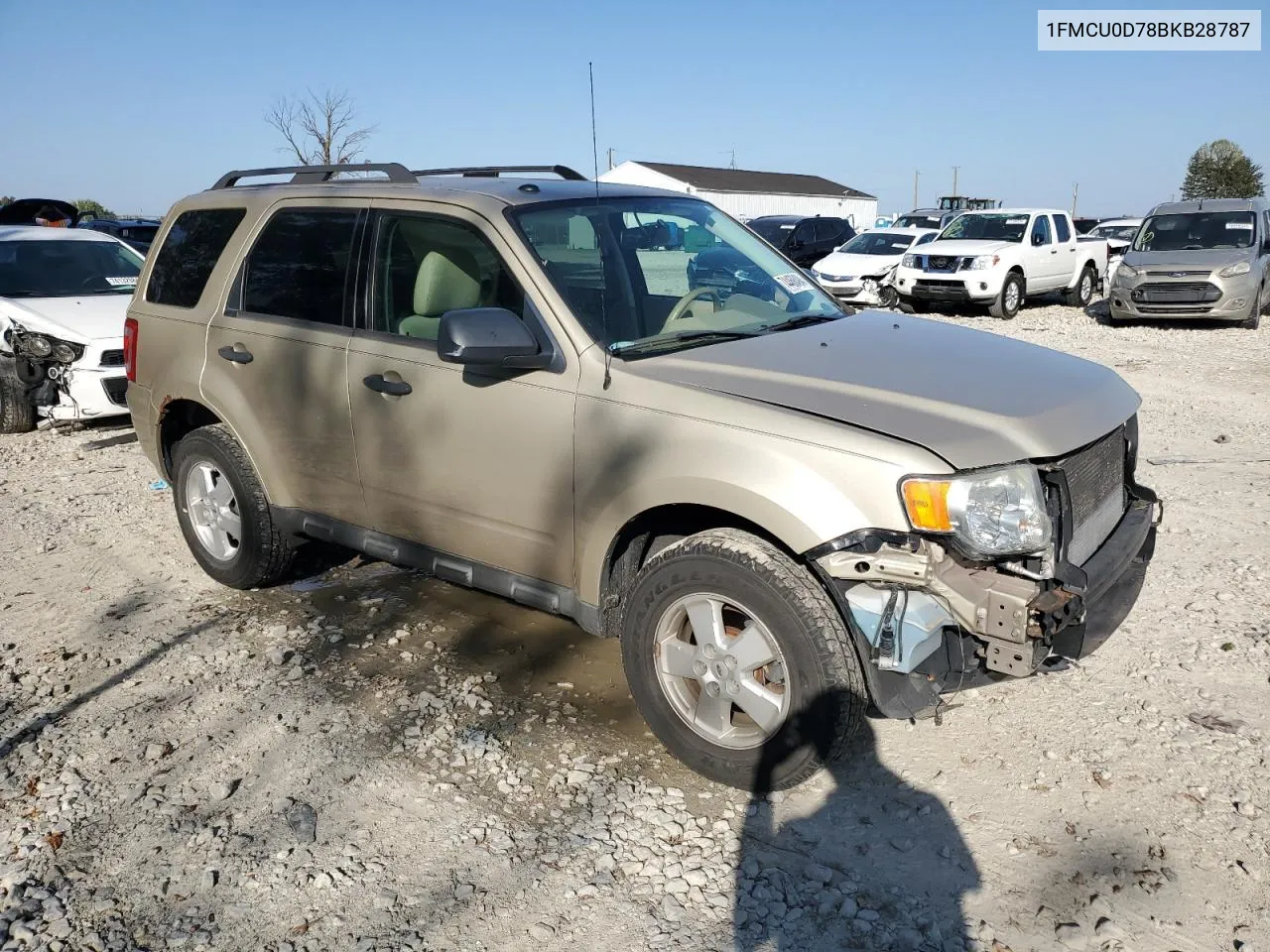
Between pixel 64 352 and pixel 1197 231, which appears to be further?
pixel 1197 231

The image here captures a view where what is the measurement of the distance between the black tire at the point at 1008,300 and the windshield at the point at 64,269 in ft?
41.9

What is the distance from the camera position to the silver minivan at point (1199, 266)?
1465 cm

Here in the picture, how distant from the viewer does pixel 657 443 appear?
131 inches

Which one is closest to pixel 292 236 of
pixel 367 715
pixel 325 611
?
pixel 325 611

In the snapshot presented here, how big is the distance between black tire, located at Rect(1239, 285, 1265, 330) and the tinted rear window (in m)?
14.6

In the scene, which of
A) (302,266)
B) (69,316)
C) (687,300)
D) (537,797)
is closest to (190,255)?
(302,266)

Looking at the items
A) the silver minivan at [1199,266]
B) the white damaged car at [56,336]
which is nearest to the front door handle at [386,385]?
the white damaged car at [56,336]

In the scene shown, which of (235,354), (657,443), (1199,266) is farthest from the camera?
(1199,266)

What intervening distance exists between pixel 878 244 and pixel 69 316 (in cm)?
1471

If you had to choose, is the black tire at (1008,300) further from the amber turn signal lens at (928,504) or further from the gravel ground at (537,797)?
the amber turn signal lens at (928,504)

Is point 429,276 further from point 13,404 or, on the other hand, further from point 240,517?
point 13,404

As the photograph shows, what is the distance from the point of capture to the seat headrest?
3975 millimetres

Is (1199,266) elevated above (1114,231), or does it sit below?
below

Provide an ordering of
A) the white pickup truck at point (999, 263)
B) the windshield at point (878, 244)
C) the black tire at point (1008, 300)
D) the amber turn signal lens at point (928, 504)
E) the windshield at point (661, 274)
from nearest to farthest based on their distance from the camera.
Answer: the amber turn signal lens at point (928, 504), the windshield at point (661, 274), the white pickup truck at point (999, 263), the black tire at point (1008, 300), the windshield at point (878, 244)
